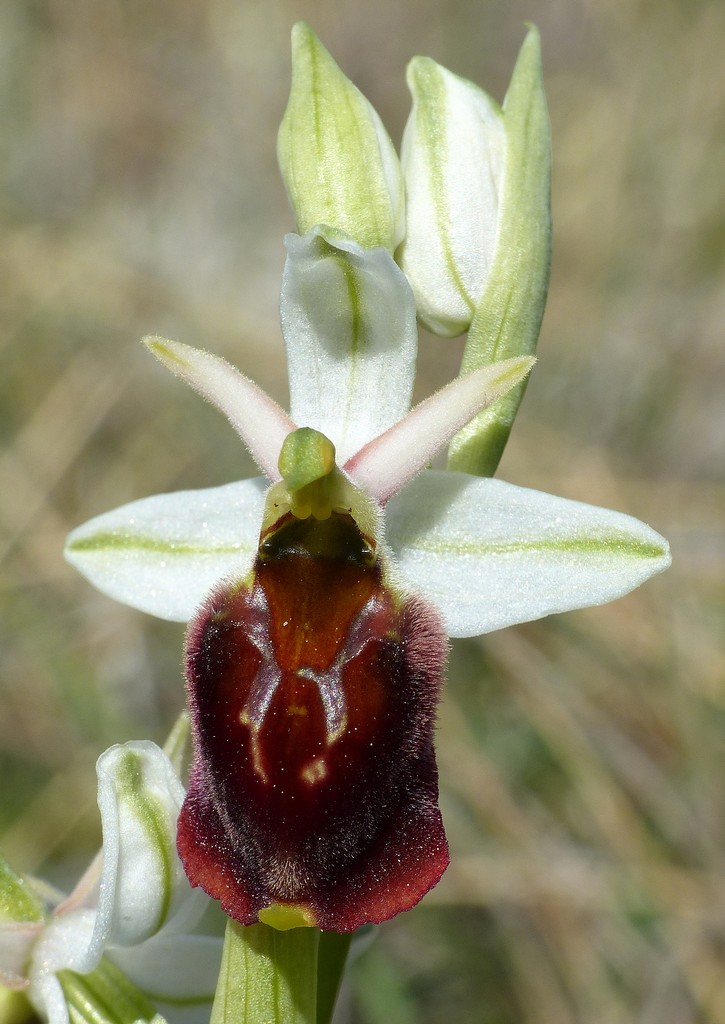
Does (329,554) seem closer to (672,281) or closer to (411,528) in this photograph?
(411,528)

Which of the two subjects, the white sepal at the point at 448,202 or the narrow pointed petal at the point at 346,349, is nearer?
the narrow pointed petal at the point at 346,349

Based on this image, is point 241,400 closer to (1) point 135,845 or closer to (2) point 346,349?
(2) point 346,349

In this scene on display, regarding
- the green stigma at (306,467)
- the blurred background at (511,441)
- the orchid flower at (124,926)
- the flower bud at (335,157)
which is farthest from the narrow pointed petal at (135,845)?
the blurred background at (511,441)

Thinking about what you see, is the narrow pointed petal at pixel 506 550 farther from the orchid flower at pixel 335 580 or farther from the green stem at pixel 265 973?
the green stem at pixel 265 973

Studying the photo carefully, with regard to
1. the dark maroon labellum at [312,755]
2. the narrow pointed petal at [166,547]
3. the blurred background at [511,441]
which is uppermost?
the narrow pointed petal at [166,547]

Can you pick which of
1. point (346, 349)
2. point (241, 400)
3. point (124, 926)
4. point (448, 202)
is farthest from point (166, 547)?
point (448, 202)

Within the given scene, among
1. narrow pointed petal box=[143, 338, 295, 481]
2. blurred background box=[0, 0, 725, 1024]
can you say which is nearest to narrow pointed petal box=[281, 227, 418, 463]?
narrow pointed petal box=[143, 338, 295, 481]
